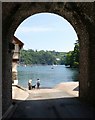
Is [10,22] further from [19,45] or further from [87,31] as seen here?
[19,45]

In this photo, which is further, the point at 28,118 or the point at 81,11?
the point at 81,11

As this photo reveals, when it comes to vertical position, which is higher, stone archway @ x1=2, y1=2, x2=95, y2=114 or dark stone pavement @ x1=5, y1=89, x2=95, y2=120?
stone archway @ x1=2, y1=2, x2=95, y2=114

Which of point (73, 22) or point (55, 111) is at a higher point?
point (73, 22)

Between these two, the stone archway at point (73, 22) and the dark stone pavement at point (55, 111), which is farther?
the stone archway at point (73, 22)

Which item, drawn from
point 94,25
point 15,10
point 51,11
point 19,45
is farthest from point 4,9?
point 19,45

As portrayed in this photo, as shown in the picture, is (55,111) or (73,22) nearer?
(55,111)

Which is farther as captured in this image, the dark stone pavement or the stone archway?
the stone archway

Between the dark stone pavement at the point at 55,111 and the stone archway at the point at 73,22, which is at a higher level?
the stone archway at the point at 73,22

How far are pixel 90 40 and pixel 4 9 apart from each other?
6700 mm

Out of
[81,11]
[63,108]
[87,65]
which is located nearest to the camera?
[63,108]

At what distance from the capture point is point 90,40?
23.6 m

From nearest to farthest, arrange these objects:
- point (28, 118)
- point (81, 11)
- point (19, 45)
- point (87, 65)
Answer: point (28, 118)
point (81, 11)
point (87, 65)
point (19, 45)

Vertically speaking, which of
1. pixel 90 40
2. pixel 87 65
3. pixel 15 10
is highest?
pixel 15 10

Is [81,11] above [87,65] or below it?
above
